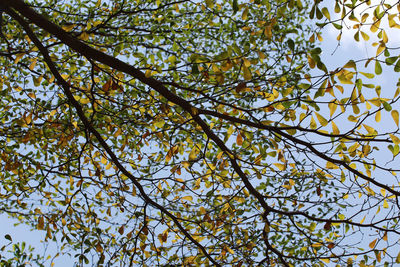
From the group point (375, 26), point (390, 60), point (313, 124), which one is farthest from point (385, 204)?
point (375, 26)

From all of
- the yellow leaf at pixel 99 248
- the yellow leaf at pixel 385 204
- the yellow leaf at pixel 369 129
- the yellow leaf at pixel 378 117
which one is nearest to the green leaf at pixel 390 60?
the yellow leaf at pixel 378 117

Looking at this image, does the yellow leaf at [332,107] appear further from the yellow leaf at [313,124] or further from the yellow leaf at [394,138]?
the yellow leaf at [394,138]

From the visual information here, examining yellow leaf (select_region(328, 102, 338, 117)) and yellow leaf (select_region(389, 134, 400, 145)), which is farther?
yellow leaf (select_region(389, 134, 400, 145))

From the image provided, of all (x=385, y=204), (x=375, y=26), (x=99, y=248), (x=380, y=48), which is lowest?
(x=385, y=204)

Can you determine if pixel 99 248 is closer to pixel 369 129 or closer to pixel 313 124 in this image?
pixel 313 124

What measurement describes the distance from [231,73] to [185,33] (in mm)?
1842

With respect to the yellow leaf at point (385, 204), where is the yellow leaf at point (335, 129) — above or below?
above

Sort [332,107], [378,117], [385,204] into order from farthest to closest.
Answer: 1. [385,204]
2. [378,117]
3. [332,107]

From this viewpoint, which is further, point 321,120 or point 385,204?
point 385,204

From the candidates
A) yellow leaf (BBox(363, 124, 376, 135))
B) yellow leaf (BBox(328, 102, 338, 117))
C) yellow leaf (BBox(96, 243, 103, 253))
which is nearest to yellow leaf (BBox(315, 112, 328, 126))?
yellow leaf (BBox(328, 102, 338, 117))

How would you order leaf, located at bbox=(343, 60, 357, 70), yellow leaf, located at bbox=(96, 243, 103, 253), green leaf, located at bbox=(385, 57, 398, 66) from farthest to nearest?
1. yellow leaf, located at bbox=(96, 243, 103, 253)
2. green leaf, located at bbox=(385, 57, 398, 66)
3. leaf, located at bbox=(343, 60, 357, 70)

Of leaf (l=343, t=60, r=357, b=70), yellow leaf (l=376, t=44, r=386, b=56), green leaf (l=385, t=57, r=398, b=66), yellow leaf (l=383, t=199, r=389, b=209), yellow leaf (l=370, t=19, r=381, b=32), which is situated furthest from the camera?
yellow leaf (l=383, t=199, r=389, b=209)

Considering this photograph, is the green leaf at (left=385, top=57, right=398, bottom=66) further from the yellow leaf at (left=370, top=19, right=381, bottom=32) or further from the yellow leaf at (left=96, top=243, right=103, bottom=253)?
the yellow leaf at (left=96, top=243, right=103, bottom=253)

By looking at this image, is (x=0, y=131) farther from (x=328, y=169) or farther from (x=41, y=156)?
(x=328, y=169)
